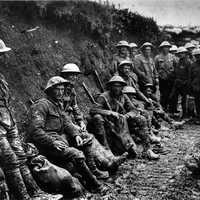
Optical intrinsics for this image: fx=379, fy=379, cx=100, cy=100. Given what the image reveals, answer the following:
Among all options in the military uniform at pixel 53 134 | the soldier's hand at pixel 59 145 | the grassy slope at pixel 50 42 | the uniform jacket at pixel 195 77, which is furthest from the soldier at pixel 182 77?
the soldier's hand at pixel 59 145

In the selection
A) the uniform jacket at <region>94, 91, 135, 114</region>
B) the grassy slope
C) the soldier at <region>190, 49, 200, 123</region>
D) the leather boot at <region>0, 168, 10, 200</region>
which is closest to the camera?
the leather boot at <region>0, 168, 10, 200</region>

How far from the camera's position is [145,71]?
13.0 m

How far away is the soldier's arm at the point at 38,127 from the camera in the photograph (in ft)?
21.2

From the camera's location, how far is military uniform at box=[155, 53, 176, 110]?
13.9m

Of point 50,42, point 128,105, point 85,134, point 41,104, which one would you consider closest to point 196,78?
point 128,105

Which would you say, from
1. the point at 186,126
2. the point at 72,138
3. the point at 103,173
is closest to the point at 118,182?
the point at 103,173

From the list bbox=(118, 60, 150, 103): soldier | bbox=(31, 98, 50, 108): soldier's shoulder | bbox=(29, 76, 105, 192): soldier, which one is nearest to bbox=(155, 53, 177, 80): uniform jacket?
bbox=(118, 60, 150, 103): soldier

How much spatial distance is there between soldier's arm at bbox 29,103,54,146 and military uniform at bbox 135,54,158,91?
6.63 metres

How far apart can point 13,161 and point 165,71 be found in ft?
31.1

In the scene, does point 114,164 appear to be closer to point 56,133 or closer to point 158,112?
point 56,133

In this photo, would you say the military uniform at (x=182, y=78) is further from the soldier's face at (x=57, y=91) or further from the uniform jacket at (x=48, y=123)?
the soldier's face at (x=57, y=91)

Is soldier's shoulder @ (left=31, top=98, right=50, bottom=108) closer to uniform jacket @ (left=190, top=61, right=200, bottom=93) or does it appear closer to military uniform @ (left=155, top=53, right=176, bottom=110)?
uniform jacket @ (left=190, top=61, right=200, bottom=93)

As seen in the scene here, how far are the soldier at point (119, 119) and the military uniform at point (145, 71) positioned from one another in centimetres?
321

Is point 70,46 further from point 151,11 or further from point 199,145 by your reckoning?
point 151,11
